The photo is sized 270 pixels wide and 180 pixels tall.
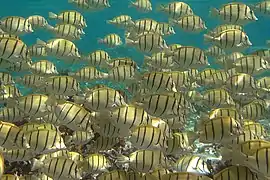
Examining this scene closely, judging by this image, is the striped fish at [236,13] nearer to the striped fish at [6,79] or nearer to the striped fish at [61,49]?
the striped fish at [61,49]

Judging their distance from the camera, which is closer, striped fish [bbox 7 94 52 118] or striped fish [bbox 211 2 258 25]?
striped fish [bbox 7 94 52 118]

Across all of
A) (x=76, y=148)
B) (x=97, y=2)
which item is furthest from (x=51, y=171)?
(x=97, y=2)

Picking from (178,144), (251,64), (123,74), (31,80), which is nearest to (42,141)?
(178,144)

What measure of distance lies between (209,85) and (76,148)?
2.91 m

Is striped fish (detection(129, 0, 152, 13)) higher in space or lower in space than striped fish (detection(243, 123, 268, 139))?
higher

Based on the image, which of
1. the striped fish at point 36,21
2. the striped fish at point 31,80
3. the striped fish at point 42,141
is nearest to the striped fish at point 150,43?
the striped fish at point 31,80

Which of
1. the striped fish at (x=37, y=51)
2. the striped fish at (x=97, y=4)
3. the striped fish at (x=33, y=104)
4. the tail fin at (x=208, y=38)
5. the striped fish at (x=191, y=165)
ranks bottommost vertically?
the striped fish at (x=191, y=165)

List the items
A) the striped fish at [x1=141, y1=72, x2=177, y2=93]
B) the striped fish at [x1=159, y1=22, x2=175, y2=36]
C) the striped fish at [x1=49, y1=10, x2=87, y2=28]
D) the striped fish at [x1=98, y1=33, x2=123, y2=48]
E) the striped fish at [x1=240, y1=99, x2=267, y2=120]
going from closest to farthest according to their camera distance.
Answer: the striped fish at [x1=141, y1=72, x2=177, y2=93] < the striped fish at [x1=240, y1=99, x2=267, y2=120] < the striped fish at [x1=49, y1=10, x2=87, y2=28] < the striped fish at [x1=159, y1=22, x2=175, y2=36] < the striped fish at [x1=98, y1=33, x2=123, y2=48]

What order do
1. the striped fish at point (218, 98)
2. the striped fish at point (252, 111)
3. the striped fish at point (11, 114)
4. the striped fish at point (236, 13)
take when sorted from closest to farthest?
the striped fish at point (11, 114) < the striped fish at point (218, 98) < the striped fish at point (252, 111) < the striped fish at point (236, 13)

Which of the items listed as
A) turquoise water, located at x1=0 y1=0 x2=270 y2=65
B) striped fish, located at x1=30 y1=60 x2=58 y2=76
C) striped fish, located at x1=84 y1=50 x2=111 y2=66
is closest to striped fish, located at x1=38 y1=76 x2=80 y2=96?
striped fish, located at x1=30 y1=60 x2=58 y2=76

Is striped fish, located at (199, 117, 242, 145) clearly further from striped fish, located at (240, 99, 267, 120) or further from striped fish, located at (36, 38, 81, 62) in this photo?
striped fish, located at (36, 38, 81, 62)

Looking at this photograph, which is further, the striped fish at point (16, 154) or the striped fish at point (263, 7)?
the striped fish at point (263, 7)

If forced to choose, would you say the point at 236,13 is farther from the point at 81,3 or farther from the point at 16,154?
the point at 16,154

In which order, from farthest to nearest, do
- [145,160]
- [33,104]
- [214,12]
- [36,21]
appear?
1. [36,21]
2. [214,12]
3. [33,104]
4. [145,160]
